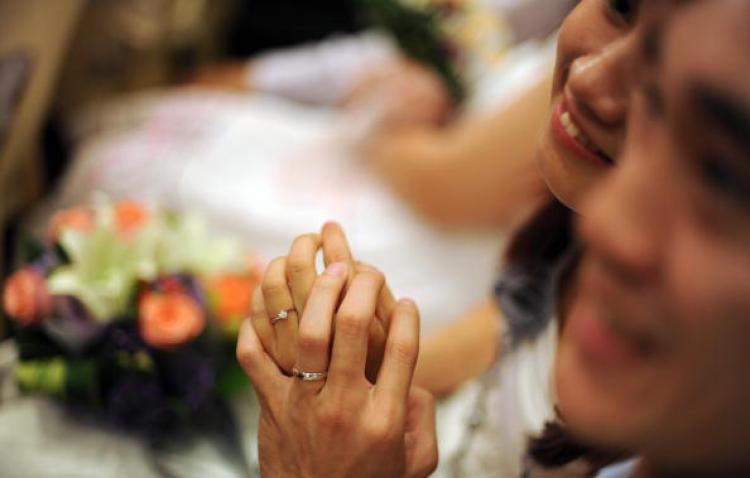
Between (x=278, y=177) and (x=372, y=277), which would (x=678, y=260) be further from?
(x=278, y=177)

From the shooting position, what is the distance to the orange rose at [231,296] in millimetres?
892

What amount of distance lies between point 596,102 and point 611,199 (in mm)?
175

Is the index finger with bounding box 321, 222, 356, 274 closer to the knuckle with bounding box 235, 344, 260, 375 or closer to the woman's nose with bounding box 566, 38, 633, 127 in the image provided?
the knuckle with bounding box 235, 344, 260, 375

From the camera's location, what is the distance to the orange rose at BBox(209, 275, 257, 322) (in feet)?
2.93

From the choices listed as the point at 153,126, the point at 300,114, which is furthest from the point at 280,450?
the point at 300,114

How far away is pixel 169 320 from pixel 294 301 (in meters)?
0.30

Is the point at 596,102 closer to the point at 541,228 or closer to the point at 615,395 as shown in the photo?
the point at 615,395

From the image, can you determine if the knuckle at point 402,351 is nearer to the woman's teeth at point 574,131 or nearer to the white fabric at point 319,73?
the woman's teeth at point 574,131

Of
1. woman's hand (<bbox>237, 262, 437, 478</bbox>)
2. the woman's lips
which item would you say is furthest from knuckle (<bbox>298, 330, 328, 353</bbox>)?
the woman's lips

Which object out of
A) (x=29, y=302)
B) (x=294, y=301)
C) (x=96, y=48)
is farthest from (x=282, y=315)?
(x=96, y=48)

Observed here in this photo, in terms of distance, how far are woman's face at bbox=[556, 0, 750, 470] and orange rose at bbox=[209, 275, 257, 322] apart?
54 cm

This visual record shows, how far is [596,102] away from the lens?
0.54 m

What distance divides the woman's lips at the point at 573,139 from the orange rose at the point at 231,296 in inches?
17.1

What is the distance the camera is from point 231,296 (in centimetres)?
90
